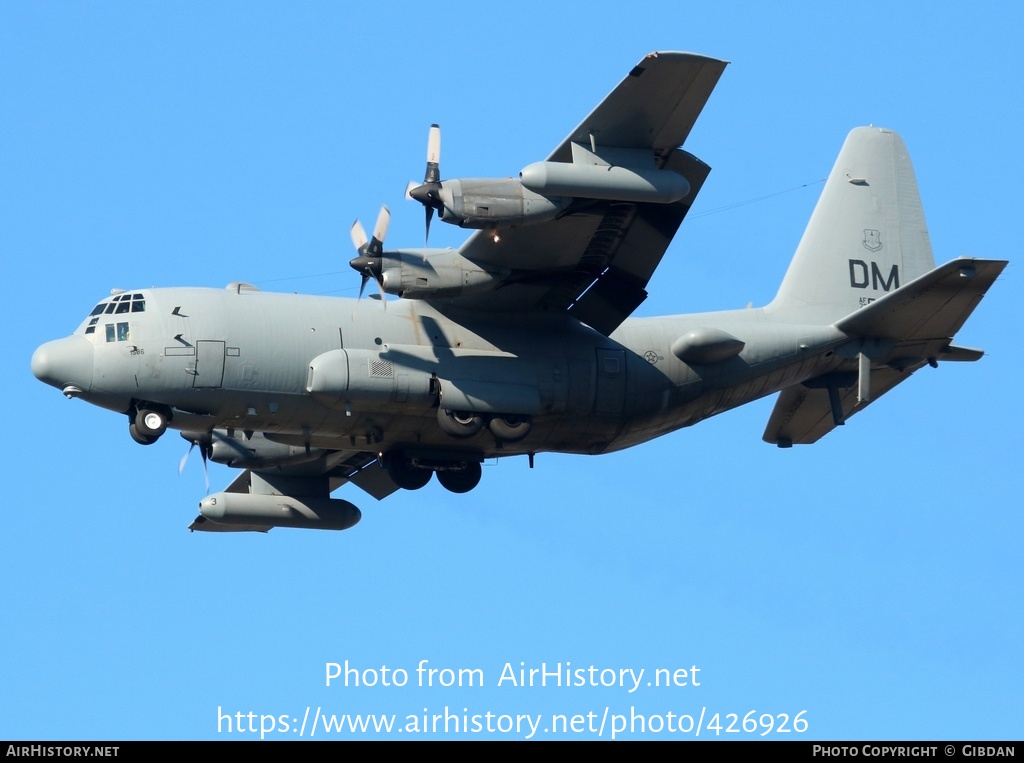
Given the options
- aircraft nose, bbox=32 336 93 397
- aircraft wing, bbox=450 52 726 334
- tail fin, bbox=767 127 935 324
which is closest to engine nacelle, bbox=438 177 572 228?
aircraft wing, bbox=450 52 726 334

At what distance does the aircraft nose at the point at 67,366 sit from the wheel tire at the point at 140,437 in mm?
856

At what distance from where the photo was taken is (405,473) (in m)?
27.5

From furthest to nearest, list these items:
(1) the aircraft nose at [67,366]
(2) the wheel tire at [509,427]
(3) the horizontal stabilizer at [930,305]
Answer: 1. (3) the horizontal stabilizer at [930,305]
2. (2) the wheel tire at [509,427]
3. (1) the aircraft nose at [67,366]

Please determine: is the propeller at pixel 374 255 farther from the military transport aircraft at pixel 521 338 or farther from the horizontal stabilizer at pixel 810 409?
the horizontal stabilizer at pixel 810 409

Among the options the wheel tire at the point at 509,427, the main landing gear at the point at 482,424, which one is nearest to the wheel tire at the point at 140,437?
the main landing gear at the point at 482,424

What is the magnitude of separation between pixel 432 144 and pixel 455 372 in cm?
341

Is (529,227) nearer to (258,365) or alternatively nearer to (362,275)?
(362,275)

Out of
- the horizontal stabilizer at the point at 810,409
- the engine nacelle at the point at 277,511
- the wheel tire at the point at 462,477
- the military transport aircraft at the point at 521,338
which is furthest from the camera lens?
the engine nacelle at the point at 277,511

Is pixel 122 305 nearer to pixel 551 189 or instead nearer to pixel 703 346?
pixel 551 189

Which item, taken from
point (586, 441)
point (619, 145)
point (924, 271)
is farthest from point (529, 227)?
point (924, 271)

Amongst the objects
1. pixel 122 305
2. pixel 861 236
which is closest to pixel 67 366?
pixel 122 305

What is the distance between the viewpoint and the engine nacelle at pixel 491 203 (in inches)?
950

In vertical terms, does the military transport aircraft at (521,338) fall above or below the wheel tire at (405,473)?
above

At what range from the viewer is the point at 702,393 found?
91.0ft
